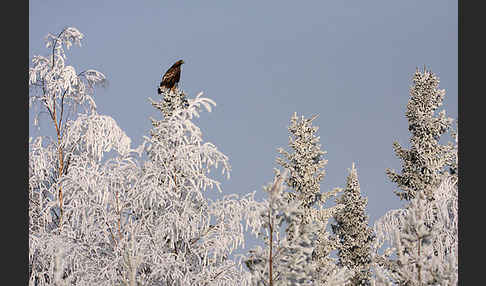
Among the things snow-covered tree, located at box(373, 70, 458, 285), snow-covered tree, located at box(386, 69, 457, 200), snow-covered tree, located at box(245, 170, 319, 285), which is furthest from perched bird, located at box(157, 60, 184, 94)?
snow-covered tree, located at box(386, 69, 457, 200)

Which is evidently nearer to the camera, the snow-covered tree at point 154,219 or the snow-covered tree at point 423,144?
the snow-covered tree at point 154,219

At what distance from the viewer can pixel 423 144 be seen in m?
21.8

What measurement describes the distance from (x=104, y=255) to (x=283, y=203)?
6041 mm

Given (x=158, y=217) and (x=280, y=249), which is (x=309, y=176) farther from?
(x=280, y=249)

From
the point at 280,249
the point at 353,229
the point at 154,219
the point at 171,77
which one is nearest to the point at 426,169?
the point at 353,229

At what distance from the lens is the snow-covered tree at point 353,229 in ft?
77.8

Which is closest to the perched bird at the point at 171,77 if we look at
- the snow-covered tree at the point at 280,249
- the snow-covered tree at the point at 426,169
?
the snow-covered tree at the point at 426,169

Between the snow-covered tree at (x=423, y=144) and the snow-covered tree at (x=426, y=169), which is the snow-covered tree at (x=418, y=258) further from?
the snow-covered tree at (x=423, y=144)

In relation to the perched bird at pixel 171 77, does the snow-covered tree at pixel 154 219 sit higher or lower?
lower

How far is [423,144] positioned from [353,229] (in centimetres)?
446

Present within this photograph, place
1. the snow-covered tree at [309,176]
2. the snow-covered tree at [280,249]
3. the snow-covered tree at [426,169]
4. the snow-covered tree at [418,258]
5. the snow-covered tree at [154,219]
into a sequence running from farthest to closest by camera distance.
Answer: the snow-covered tree at [309,176]
the snow-covered tree at [426,169]
the snow-covered tree at [154,219]
the snow-covered tree at [418,258]
the snow-covered tree at [280,249]

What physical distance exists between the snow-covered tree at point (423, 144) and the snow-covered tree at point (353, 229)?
2.03 meters
